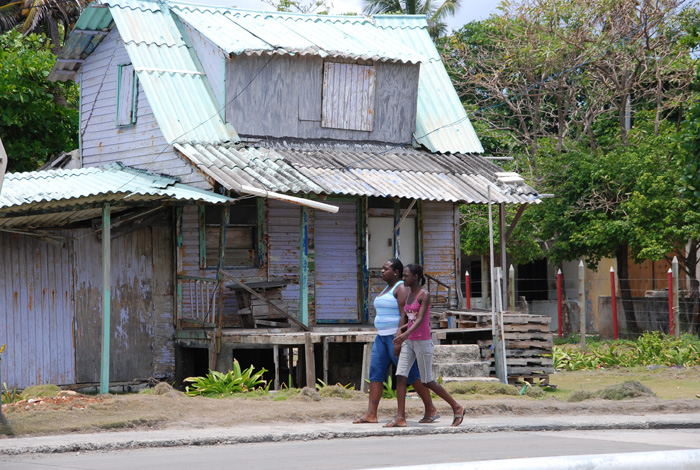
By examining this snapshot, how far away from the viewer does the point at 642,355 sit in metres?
20.3

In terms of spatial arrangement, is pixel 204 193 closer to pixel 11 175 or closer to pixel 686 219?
pixel 11 175

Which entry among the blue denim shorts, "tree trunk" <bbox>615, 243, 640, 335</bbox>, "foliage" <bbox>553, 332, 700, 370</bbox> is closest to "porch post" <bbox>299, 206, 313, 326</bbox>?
the blue denim shorts

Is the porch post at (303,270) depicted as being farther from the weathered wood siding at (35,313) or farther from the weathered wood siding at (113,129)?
the weathered wood siding at (35,313)

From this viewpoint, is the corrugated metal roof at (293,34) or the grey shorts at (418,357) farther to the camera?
the corrugated metal roof at (293,34)

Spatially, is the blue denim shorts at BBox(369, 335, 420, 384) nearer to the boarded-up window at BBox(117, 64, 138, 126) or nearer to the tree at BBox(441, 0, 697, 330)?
the boarded-up window at BBox(117, 64, 138, 126)

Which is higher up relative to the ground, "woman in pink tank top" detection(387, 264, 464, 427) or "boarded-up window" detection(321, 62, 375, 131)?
"boarded-up window" detection(321, 62, 375, 131)

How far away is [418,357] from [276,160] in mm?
6376

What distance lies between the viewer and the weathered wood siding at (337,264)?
17.4m

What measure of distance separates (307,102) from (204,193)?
3659 millimetres

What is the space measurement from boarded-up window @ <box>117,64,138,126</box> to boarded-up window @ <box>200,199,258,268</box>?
7.99 feet

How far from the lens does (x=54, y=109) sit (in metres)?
22.8

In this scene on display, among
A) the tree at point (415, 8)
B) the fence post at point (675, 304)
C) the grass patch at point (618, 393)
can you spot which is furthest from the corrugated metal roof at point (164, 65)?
the tree at point (415, 8)

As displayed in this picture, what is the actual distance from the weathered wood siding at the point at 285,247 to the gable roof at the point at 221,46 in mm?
1504

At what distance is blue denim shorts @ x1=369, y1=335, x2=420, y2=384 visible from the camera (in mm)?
11031
